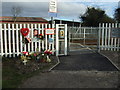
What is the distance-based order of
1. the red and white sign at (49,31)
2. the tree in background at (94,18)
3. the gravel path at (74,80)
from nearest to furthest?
the gravel path at (74,80) → the red and white sign at (49,31) → the tree in background at (94,18)

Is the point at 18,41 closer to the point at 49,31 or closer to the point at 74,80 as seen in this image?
the point at 49,31

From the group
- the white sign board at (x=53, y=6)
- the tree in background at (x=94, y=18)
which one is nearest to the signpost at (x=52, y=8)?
the white sign board at (x=53, y=6)

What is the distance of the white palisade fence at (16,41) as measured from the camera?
22.9 feet

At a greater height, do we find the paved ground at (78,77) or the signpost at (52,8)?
the signpost at (52,8)

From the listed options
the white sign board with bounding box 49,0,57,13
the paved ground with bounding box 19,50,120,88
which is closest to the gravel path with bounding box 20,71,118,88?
the paved ground with bounding box 19,50,120,88

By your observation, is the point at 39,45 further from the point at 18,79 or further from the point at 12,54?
the point at 18,79

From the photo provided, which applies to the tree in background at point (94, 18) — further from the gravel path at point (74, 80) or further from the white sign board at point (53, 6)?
the gravel path at point (74, 80)

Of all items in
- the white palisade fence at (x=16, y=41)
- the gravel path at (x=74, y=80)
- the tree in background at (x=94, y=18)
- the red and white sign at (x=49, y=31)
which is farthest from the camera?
the tree in background at (x=94, y=18)

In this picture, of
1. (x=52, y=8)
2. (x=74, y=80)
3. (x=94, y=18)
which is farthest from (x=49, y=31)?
(x=94, y=18)

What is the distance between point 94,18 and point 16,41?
23961mm

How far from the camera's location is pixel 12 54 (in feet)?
23.6

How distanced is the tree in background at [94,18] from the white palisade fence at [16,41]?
75.7 ft

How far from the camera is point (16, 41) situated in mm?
7086

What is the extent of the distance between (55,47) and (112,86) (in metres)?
4.25
